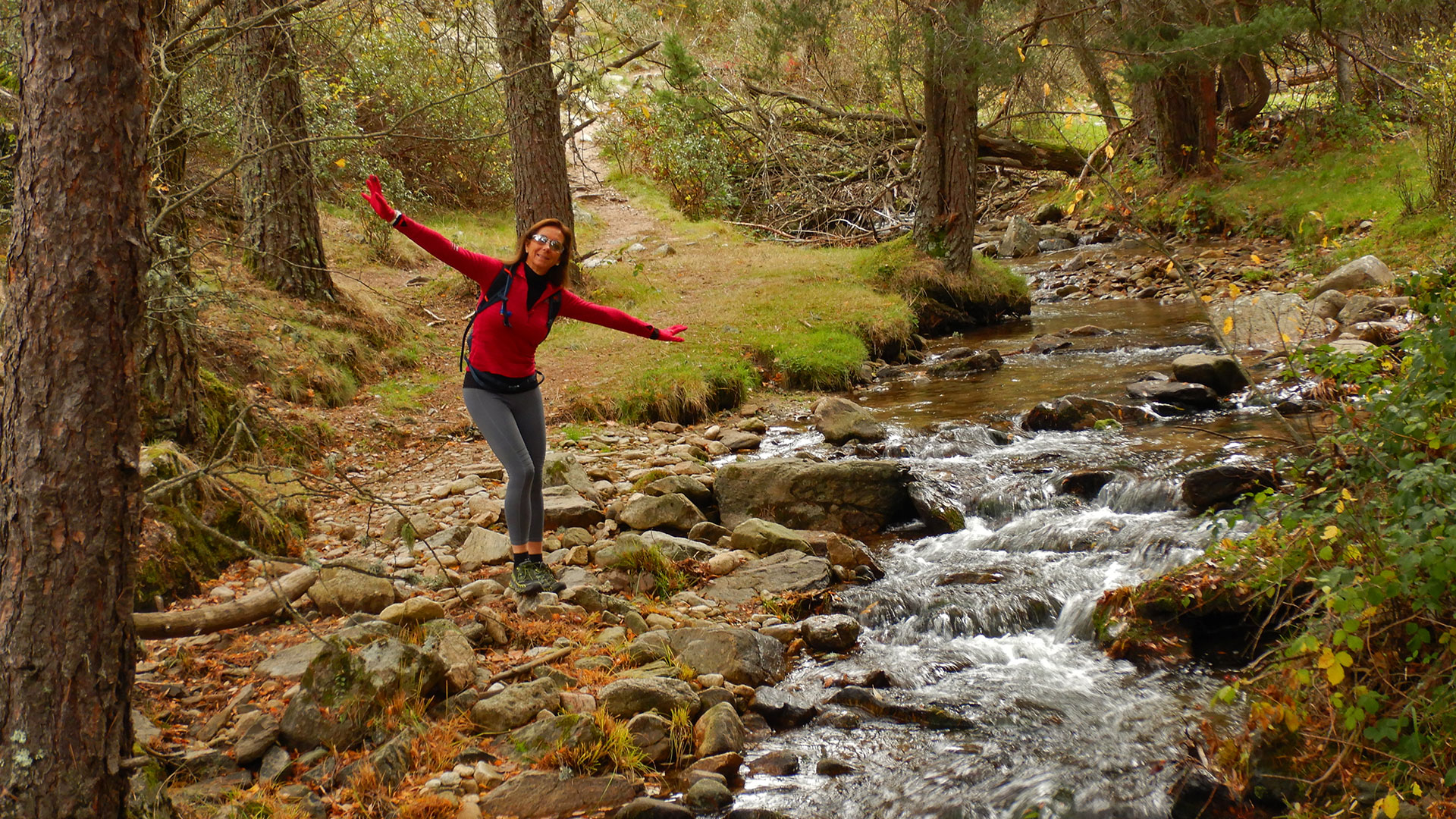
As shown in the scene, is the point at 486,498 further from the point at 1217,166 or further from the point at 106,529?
the point at 1217,166

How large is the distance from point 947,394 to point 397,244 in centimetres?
888

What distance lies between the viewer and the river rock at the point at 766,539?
6.26 metres

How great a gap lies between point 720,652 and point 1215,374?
21.8 feet

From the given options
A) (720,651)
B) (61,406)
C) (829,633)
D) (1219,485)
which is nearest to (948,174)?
(1219,485)

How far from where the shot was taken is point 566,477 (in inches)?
272

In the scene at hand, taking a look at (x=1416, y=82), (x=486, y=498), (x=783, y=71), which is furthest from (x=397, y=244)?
(x=1416, y=82)

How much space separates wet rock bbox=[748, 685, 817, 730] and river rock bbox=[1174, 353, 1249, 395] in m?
6.42

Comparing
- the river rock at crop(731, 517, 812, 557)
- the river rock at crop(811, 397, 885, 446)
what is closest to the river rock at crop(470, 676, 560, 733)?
the river rock at crop(731, 517, 812, 557)

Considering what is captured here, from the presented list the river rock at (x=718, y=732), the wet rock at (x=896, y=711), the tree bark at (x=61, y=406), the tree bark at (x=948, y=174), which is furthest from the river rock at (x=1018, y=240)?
the tree bark at (x=61, y=406)

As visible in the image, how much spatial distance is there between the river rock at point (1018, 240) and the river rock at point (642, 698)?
16.7m

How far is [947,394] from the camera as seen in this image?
10.2 m

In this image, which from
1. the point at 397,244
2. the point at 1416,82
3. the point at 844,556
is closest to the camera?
the point at 844,556

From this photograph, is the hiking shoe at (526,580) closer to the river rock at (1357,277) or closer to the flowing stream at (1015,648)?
the flowing stream at (1015,648)

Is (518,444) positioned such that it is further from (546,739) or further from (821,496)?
(821,496)
